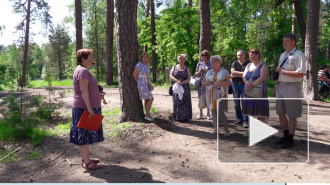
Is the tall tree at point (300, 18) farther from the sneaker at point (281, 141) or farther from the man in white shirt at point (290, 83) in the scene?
the sneaker at point (281, 141)

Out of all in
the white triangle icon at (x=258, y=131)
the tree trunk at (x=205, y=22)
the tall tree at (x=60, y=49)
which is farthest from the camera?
the tall tree at (x=60, y=49)

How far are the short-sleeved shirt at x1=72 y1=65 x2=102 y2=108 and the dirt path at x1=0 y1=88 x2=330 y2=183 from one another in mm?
1093

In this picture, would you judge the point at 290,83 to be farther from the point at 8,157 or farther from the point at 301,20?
the point at 301,20

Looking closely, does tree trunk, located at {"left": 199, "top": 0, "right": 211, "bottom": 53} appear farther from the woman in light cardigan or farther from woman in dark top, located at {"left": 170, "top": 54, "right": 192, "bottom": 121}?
the woman in light cardigan

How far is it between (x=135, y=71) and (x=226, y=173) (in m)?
3.43

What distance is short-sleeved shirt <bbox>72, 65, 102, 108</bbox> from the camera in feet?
13.0

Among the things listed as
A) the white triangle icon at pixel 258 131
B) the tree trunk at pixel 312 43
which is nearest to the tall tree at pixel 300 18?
the tree trunk at pixel 312 43

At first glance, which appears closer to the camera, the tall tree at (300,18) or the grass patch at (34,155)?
the grass patch at (34,155)

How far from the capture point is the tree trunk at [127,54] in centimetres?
651

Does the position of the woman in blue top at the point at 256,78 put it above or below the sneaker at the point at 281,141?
above

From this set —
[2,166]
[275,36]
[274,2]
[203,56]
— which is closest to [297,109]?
[203,56]

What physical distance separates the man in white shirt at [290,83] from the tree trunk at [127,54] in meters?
3.33

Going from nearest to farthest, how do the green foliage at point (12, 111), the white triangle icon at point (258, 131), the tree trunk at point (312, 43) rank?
1. the white triangle icon at point (258, 131)
2. the green foliage at point (12, 111)
3. the tree trunk at point (312, 43)

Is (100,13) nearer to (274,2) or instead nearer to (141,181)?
(274,2)
